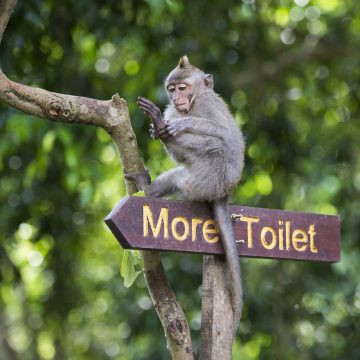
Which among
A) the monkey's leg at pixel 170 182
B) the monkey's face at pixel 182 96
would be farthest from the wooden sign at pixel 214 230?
the monkey's face at pixel 182 96

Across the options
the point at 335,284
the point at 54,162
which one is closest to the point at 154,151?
the point at 54,162

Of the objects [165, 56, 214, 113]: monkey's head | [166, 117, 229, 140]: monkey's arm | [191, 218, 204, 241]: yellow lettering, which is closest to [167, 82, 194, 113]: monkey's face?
[165, 56, 214, 113]: monkey's head

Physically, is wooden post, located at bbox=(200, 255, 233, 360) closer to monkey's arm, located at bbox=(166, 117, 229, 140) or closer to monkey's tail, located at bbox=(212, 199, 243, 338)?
monkey's tail, located at bbox=(212, 199, 243, 338)

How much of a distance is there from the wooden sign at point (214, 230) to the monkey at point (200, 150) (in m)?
0.08

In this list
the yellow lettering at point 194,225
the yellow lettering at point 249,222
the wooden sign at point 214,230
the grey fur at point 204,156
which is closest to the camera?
the wooden sign at point 214,230

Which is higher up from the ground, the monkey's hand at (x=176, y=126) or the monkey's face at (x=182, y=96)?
the monkey's face at (x=182, y=96)

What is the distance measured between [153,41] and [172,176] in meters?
2.59

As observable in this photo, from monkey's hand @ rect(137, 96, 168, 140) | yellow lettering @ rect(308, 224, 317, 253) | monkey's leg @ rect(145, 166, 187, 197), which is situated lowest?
yellow lettering @ rect(308, 224, 317, 253)

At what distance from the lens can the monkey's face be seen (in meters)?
4.11

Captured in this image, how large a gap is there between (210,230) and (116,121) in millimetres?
529

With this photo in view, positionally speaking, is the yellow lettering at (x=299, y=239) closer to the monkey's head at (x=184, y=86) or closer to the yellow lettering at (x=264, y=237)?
the yellow lettering at (x=264, y=237)

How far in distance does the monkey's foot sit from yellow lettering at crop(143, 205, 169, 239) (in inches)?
10.5

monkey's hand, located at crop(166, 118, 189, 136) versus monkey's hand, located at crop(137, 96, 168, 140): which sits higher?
monkey's hand, located at crop(166, 118, 189, 136)

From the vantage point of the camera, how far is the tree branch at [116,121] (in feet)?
10.1
